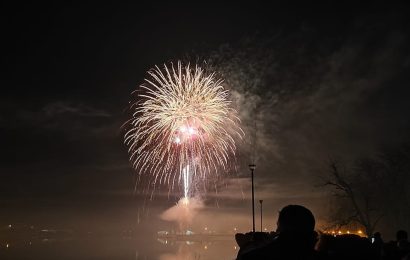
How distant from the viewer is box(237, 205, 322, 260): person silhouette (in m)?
3.27

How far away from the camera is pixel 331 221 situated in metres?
51.6

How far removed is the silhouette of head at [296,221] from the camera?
3441 mm

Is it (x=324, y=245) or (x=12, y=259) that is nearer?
(x=324, y=245)

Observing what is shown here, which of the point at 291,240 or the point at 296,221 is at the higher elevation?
the point at 296,221

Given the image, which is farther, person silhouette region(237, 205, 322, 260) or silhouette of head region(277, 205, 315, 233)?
silhouette of head region(277, 205, 315, 233)

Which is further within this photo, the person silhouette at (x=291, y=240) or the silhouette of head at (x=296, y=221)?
the silhouette of head at (x=296, y=221)

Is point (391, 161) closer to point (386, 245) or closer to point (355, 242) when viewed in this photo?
point (386, 245)

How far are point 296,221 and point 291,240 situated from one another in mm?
160

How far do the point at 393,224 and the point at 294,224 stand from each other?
2242 inches

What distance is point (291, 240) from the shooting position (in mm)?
3377

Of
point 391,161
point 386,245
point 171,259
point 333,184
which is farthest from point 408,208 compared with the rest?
point 171,259

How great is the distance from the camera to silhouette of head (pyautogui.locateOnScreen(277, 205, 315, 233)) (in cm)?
344

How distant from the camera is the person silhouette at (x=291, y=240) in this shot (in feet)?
10.7

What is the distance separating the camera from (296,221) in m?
3.46
